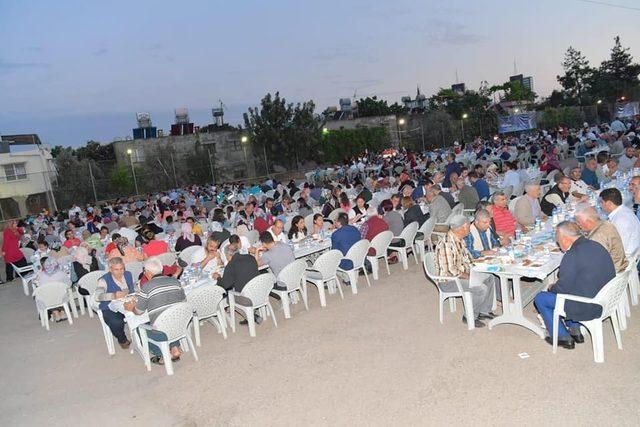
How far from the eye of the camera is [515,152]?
2450cm

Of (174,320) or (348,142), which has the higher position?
(348,142)

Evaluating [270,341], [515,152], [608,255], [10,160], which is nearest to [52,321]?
[270,341]

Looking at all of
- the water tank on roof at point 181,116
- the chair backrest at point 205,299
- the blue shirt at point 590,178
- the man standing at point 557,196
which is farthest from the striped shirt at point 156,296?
the water tank on roof at point 181,116

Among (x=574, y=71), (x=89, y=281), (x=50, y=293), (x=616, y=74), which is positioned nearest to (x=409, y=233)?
(x=89, y=281)

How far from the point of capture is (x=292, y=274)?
7.56m

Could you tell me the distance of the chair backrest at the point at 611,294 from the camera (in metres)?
4.95

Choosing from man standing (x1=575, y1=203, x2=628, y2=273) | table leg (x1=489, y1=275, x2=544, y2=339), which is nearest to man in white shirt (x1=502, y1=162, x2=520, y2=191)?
table leg (x1=489, y1=275, x2=544, y2=339)

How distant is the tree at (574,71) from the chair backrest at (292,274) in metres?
70.5

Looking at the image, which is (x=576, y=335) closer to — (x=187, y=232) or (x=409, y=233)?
(x=409, y=233)

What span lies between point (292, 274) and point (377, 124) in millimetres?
36008

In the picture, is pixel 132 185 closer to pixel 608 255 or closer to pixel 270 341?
pixel 270 341

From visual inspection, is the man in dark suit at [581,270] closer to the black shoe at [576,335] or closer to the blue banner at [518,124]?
the black shoe at [576,335]

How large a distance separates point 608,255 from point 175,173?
25872 millimetres

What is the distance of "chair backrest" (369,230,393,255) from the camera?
875 centimetres
